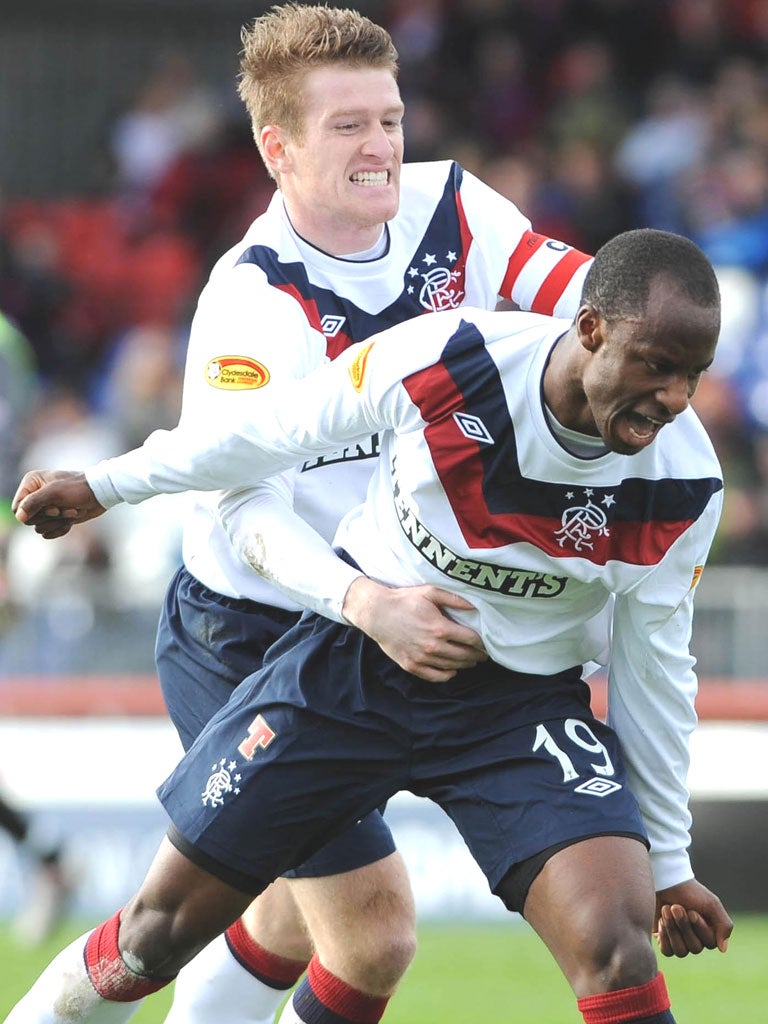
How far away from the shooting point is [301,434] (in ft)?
12.2

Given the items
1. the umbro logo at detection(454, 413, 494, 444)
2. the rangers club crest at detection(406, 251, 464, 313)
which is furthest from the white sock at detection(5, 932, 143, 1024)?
the rangers club crest at detection(406, 251, 464, 313)

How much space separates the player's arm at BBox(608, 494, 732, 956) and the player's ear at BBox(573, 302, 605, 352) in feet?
1.55

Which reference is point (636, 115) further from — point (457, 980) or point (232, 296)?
point (232, 296)

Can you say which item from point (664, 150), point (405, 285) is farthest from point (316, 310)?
point (664, 150)

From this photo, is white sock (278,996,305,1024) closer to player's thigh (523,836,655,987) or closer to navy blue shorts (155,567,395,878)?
navy blue shorts (155,567,395,878)

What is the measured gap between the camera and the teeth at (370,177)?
411cm

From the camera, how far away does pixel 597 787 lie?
3.61m

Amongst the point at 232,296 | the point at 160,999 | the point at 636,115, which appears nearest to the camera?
the point at 232,296

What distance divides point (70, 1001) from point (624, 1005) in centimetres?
123

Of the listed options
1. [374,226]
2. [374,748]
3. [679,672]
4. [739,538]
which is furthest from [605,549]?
[739,538]

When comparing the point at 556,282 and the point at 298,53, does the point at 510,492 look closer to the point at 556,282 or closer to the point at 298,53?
the point at 556,282

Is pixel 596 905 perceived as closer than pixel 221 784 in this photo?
Yes

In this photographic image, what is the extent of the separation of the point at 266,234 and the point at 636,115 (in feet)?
26.7

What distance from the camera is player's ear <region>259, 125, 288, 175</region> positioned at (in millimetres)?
4270
